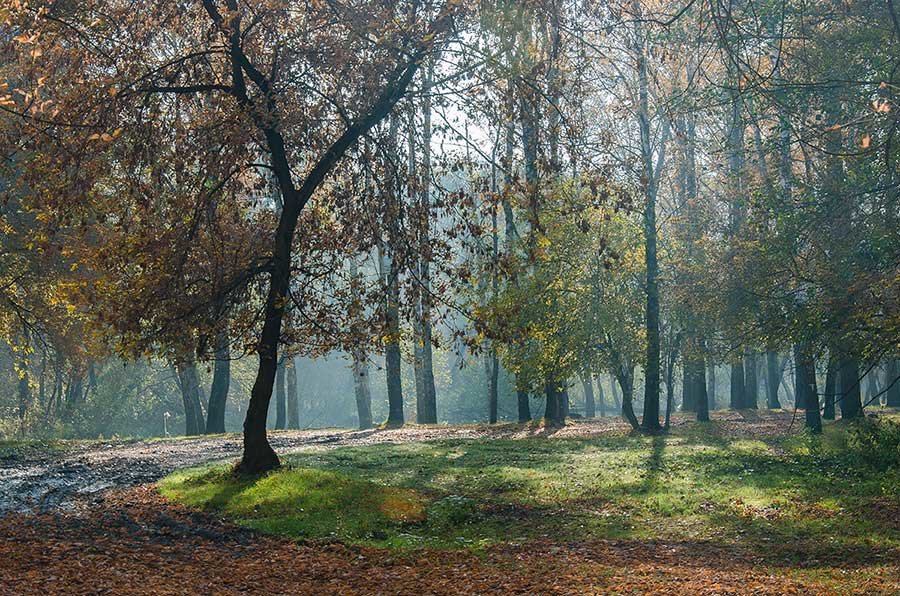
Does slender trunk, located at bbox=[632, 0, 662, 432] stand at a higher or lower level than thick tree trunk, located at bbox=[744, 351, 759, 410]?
higher

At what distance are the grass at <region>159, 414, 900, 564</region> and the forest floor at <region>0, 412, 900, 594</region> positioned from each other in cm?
5

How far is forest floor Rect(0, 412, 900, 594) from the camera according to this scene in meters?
9.12

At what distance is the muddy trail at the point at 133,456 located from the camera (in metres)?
15.7

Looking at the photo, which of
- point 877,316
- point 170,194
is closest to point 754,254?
point 877,316

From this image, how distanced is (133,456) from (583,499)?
46.8 feet

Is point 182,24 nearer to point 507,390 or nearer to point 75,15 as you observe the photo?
point 75,15

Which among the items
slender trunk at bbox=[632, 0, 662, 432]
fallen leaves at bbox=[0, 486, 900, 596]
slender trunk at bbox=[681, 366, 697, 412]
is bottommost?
slender trunk at bbox=[681, 366, 697, 412]

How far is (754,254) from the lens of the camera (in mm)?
23734

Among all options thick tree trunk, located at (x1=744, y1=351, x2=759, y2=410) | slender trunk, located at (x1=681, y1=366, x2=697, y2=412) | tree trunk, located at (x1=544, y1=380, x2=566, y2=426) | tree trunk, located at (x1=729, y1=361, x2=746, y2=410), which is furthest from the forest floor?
thick tree trunk, located at (x1=744, y1=351, x2=759, y2=410)

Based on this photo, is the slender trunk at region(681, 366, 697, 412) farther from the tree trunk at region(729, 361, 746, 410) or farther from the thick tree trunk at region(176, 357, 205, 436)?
the thick tree trunk at region(176, 357, 205, 436)

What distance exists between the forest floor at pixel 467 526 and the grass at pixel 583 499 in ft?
0.15

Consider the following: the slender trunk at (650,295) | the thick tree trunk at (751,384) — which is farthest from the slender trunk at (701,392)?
the thick tree trunk at (751,384)

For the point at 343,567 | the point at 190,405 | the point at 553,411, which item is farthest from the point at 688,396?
the point at 343,567

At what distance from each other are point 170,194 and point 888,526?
12.2 metres
